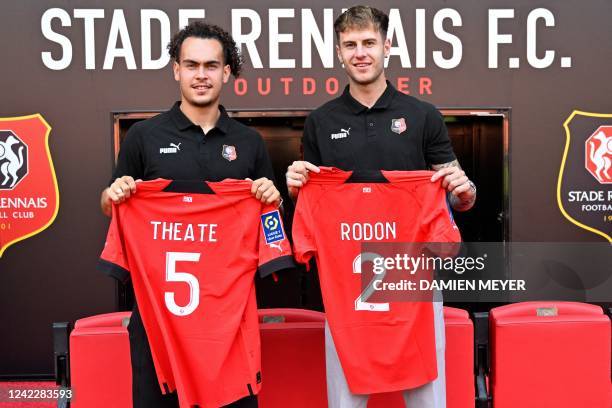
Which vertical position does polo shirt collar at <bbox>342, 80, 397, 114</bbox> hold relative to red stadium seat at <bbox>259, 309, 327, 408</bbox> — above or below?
above

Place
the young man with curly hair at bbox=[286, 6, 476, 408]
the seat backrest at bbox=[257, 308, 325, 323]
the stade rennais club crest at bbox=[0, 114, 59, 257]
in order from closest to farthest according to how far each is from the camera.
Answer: the young man with curly hair at bbox=[286, 6, 476, 408], the seat backrest at bbox=[257, 308, 325, 323], the stade rennais club crest at bbox=[0, 114, 59, 257]

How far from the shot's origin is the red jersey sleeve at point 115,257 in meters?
2.45

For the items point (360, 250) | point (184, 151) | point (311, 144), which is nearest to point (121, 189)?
point (184, 151)

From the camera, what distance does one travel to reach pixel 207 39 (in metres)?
2.55

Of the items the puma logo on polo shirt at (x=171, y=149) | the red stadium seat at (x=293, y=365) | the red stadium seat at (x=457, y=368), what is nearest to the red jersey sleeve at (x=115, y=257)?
the puma logo on polo shirt at (x=171, y=149)

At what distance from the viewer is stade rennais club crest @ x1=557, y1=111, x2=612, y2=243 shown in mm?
4379

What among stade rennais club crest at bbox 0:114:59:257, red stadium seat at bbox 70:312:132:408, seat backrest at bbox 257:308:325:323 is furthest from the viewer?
stade rennais club crest at bbox 0:114:59:257

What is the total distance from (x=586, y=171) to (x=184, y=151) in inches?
120

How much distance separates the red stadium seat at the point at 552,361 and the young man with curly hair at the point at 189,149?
138cm

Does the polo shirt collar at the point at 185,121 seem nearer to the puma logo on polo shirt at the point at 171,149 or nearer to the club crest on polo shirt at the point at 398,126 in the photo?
the puma logo on polo shirt at the point at 171,149

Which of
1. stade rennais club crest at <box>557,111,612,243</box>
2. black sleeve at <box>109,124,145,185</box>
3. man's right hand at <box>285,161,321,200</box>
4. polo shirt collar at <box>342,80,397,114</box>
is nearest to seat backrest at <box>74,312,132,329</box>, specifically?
black sleeve at <box>109,124,145,185</box>

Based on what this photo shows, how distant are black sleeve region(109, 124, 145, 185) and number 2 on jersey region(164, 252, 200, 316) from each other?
355mm

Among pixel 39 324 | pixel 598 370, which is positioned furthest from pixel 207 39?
pixel 39 324

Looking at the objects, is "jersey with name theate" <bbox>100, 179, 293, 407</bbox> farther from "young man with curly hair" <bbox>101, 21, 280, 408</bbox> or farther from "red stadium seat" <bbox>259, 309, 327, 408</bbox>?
"red stadium seat" <bbox>259, 309, 327, 408</bbox>
